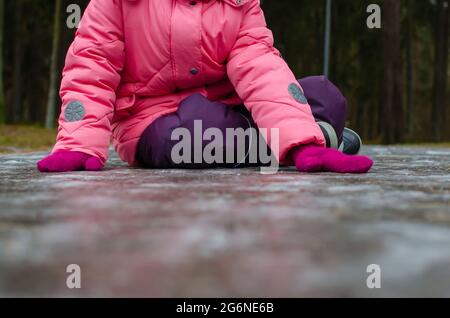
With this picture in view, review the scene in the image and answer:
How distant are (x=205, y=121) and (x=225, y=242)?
5.71ft

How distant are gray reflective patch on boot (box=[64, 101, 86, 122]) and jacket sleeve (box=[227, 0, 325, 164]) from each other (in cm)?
63

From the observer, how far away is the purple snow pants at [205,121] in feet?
8.48

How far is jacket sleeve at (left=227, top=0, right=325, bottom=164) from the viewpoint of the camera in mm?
2344

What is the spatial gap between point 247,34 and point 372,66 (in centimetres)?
1469

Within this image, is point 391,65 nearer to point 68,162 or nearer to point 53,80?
point 53,80

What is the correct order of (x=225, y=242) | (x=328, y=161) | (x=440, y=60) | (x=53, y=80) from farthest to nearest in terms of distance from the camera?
(x=440, y=60), (x=53, y=80), (x=328, y=161), (x=225, y=242)

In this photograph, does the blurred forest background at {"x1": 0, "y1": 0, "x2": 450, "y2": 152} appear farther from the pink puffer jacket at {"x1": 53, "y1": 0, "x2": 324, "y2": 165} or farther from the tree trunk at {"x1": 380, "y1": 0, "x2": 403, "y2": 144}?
the pink puffer jacket at {"x1": 53, "y1": 0, "x2": 324, "y2": 165}

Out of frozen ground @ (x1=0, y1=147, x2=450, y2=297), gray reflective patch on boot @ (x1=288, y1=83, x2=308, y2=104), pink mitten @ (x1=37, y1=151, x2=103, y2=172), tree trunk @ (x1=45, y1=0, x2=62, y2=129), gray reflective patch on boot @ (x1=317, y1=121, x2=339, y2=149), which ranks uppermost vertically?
tree trunk @ (x1=45, y1=0, x2=62, y2=129)

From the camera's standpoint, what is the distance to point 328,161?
7.06 ft

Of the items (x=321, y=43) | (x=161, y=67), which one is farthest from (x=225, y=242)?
(x=321, y=43)

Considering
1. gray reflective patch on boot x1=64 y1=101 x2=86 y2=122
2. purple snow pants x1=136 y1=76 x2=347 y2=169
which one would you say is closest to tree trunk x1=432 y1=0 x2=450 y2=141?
purple snow pants x1=136 y1=76 x2=347 y2=169

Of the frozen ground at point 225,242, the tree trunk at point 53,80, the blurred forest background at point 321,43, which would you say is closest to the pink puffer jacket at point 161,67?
the frozen ground at point 225,242

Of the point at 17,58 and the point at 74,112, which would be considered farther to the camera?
the point at 17,58
